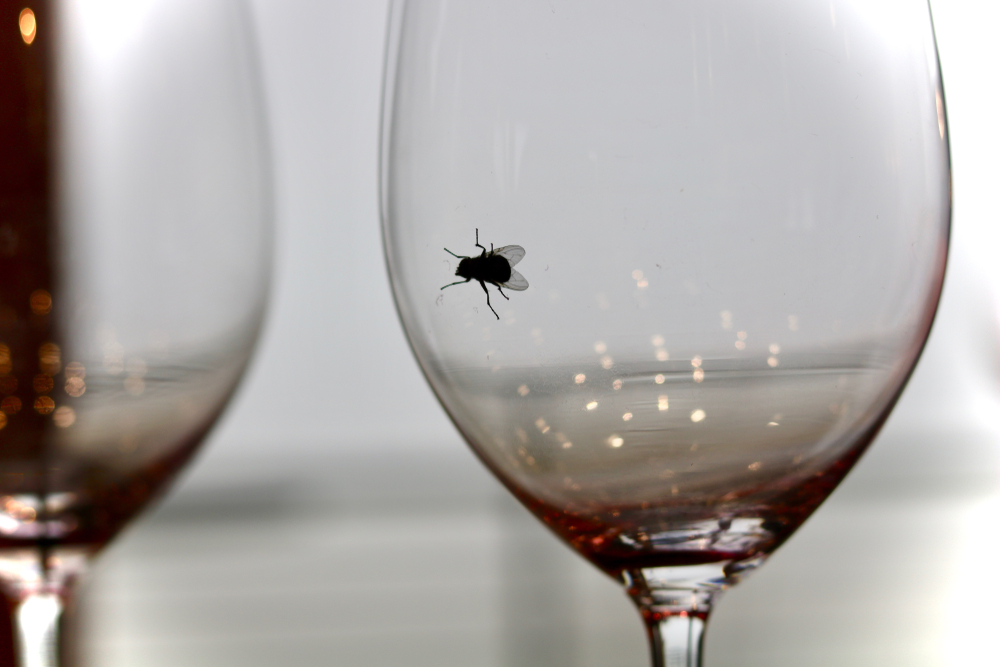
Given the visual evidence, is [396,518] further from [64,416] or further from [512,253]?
[512,253]

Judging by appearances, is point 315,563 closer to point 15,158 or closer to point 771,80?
point 15,158

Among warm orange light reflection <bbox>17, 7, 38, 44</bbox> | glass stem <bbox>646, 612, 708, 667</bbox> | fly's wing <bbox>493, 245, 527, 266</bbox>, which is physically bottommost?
glass stem <bbox>646, 612, 708, 667</bbox>

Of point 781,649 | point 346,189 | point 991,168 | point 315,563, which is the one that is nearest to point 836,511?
point 781,649

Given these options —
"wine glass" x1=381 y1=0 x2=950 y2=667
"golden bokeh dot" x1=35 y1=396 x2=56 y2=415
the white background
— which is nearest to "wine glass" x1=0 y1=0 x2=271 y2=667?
"golden bokeh dot" x1=35 y1=396 x2=56 y2=415

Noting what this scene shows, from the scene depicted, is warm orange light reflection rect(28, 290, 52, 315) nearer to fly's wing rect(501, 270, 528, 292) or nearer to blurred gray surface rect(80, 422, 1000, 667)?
fly's wing rect(501, 270, 528, 292)

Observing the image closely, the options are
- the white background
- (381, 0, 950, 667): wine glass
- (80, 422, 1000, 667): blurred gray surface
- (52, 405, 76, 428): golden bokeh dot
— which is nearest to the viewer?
(381, 0, 950, 667): wine glass

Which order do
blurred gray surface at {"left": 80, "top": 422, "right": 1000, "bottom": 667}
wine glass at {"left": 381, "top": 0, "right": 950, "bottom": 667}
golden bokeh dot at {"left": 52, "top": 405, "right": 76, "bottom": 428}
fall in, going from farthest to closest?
blurred gray surface at {"left": 80, "top": 422, "right": 1000, "bottom": 667}, golden bokeh dot at {"left": 52, "top": 405, "right": 76, "bottom": 428}, wine glass at {"left": 381, "top": 0, "right": 950, "bottom": 667}
